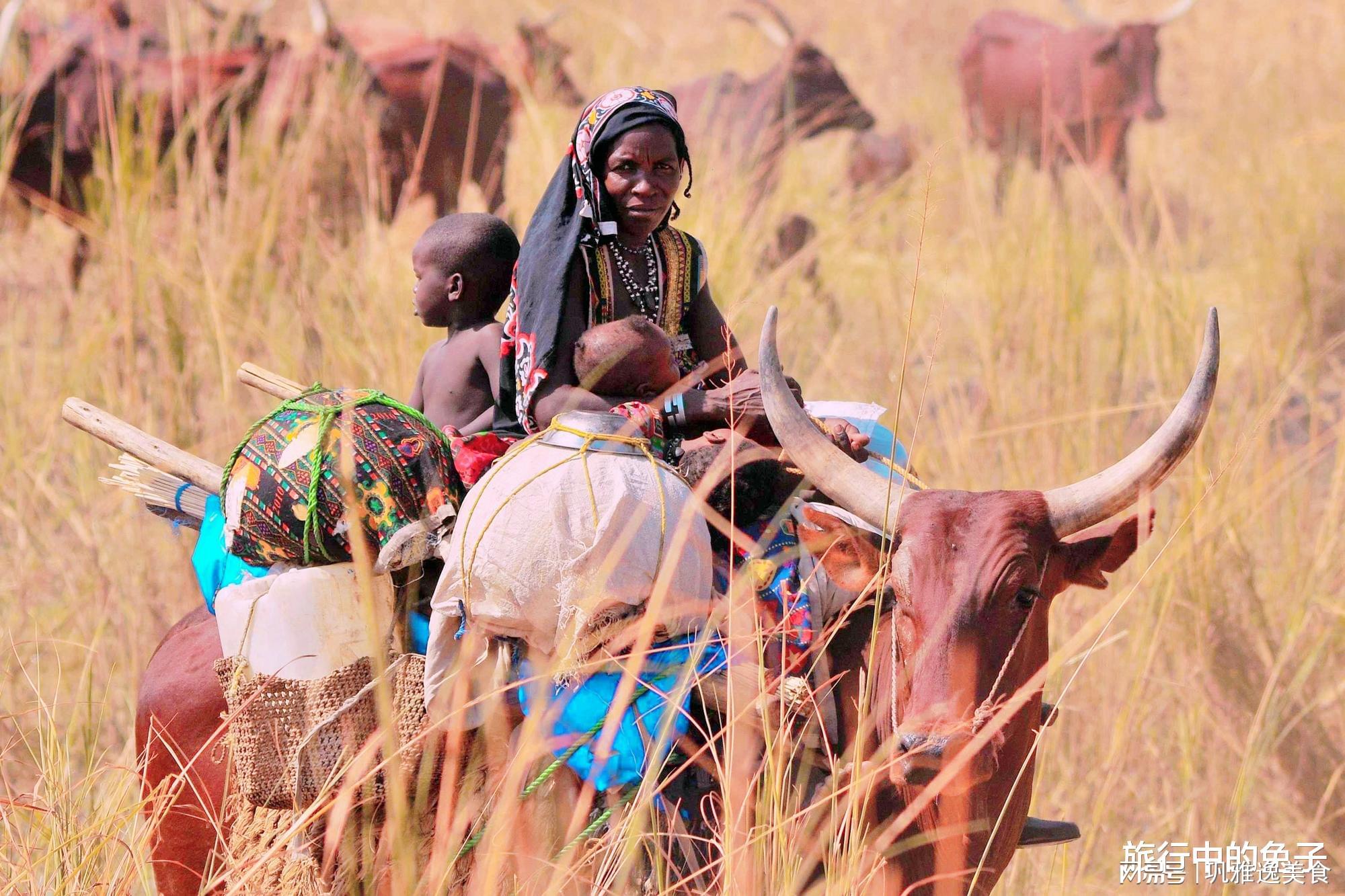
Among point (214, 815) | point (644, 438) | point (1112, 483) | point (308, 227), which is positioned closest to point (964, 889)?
point (1112, 483)

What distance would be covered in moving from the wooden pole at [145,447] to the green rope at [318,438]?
24 cm

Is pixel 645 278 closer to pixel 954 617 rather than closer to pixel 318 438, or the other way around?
pixel 318 438

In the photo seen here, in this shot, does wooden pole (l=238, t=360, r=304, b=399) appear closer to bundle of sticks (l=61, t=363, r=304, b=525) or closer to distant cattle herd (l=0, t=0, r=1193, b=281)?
bundle of sticks (l=61, t=363, r=304, b=525)

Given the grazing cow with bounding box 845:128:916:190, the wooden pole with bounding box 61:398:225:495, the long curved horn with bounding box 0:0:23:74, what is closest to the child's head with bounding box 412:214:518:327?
the wooden pole with bounding box 61:398:225:495

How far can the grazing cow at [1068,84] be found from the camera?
11734 millimetres

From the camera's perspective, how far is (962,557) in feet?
8.11

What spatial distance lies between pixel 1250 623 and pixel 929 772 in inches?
98.2

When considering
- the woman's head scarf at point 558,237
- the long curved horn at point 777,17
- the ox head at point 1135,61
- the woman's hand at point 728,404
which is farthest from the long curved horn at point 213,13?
the ox head at point 1135,61

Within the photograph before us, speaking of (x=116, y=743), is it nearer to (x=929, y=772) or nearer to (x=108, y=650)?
(x=108, y=650)

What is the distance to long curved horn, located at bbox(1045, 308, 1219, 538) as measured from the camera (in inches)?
92.3

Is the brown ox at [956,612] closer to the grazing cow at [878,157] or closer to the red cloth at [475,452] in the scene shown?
the red cloth at [475,452]

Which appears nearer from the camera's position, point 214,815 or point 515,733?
point 515,733

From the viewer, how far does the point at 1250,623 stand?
176 inches

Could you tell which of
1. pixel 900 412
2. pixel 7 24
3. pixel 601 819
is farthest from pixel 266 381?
pixel 7 24
